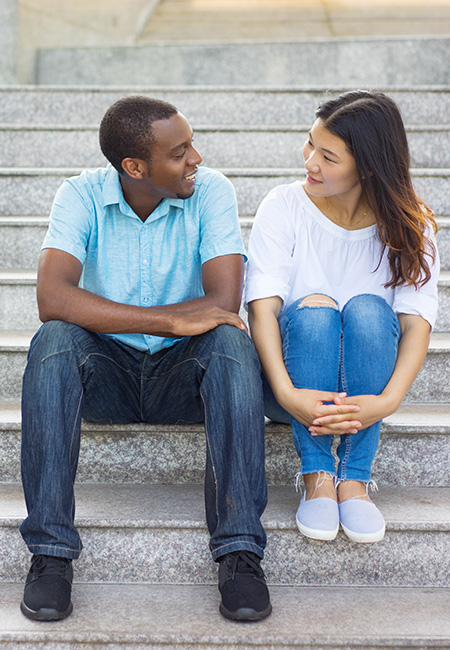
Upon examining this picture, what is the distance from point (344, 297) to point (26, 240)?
1.20 m

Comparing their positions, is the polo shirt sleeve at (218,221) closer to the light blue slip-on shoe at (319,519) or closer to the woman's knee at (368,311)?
the woman's knee at (368,311)

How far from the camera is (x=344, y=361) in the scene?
1511 mm

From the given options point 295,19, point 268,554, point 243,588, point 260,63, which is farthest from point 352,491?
point 295,19

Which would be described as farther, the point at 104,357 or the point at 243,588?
the point at 104,357

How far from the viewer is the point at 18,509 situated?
1529mm

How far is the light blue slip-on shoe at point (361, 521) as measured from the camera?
4.70 ft

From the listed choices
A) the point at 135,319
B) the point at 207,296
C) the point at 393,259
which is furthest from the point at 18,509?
the point at 393,259

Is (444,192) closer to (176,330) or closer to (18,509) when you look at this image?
(176,330)

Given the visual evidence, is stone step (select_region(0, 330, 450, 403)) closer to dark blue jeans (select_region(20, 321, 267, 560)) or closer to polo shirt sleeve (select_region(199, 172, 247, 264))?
dark blue jeans (select_region(20, 321, 267, 560))

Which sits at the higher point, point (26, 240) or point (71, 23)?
point (71, 23)

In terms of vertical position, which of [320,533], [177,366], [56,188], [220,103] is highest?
[220,103]

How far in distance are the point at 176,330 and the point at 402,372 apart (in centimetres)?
50

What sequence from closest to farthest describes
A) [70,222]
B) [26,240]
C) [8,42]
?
[70,222]
[26,240]
[8,42]

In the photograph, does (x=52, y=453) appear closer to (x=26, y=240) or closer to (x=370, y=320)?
(x=370, y=320)
